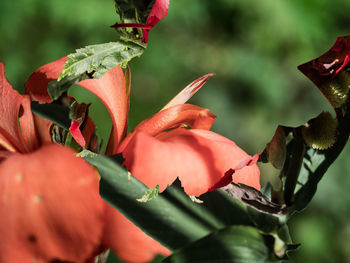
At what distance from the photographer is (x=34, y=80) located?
27cm

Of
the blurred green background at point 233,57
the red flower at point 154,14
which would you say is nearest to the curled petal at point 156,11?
the red flower at point 154,14

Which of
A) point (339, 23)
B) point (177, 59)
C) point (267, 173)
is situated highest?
point (339, 23)

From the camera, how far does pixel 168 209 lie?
0.78 ft

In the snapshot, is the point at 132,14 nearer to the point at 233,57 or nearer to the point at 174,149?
the point at 174,149

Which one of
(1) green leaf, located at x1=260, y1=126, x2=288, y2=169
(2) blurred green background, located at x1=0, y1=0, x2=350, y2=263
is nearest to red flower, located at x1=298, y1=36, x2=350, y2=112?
(1) green leaf, located at x1=260, y1=126, x2=288, y2=169

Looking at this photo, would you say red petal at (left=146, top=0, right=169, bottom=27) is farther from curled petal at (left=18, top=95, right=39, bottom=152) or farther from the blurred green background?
the blurred green background

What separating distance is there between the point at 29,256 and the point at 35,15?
104cm

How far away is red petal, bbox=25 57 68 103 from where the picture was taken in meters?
0.26

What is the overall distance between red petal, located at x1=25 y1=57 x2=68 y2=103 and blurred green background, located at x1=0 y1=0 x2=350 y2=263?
81 centimetres

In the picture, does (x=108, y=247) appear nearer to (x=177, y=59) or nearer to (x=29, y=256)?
(x=29, y=256)

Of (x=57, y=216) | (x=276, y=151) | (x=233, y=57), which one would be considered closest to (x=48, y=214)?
(x=57, y=216)

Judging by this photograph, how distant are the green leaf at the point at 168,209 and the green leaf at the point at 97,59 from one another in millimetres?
41

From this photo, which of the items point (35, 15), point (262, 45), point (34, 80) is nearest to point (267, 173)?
point (262, 45)

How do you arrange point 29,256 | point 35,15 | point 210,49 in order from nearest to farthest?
1. point 29,256
2. point 35,15
3. point 210,49
